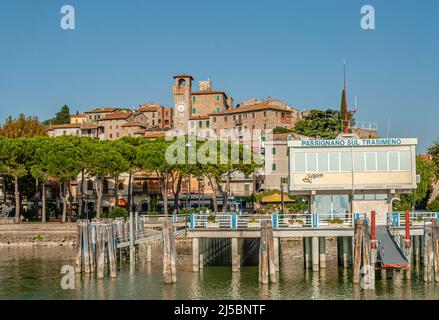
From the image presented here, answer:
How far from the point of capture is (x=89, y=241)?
4609cm

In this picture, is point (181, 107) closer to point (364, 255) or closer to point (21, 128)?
point (21, 128)

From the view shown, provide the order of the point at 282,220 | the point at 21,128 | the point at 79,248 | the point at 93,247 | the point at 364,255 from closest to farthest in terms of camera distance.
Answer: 1. the point at 364,255
2. the point at 282,220
3. the point at 79,248
4. the point at 93,247
5. the point at 21,128

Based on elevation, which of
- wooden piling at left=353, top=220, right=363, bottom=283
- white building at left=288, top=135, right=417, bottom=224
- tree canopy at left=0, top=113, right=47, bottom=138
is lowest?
wooden piling at left=353, top=220, right=363, bottom=283

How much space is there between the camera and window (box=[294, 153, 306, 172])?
155ft

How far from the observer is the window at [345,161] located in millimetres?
46750

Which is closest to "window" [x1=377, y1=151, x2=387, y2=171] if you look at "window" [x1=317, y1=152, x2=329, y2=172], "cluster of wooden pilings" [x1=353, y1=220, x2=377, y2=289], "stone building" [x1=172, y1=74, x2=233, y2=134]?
"window" [x1=317, y1=152, x2=329, y2=172]

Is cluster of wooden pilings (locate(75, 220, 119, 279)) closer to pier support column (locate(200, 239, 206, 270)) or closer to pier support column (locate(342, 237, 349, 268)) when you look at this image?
pier support column (locate(200, 239, 206, 270))

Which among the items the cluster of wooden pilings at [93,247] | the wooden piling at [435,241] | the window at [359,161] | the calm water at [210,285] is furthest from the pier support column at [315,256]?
the cluster of wooden pilings at [93,247]

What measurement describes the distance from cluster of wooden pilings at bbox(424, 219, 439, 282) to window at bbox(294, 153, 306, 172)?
9857mm

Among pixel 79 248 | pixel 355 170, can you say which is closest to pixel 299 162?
pixel 355 170

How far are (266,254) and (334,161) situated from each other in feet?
36.4

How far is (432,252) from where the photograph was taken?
40000mm
